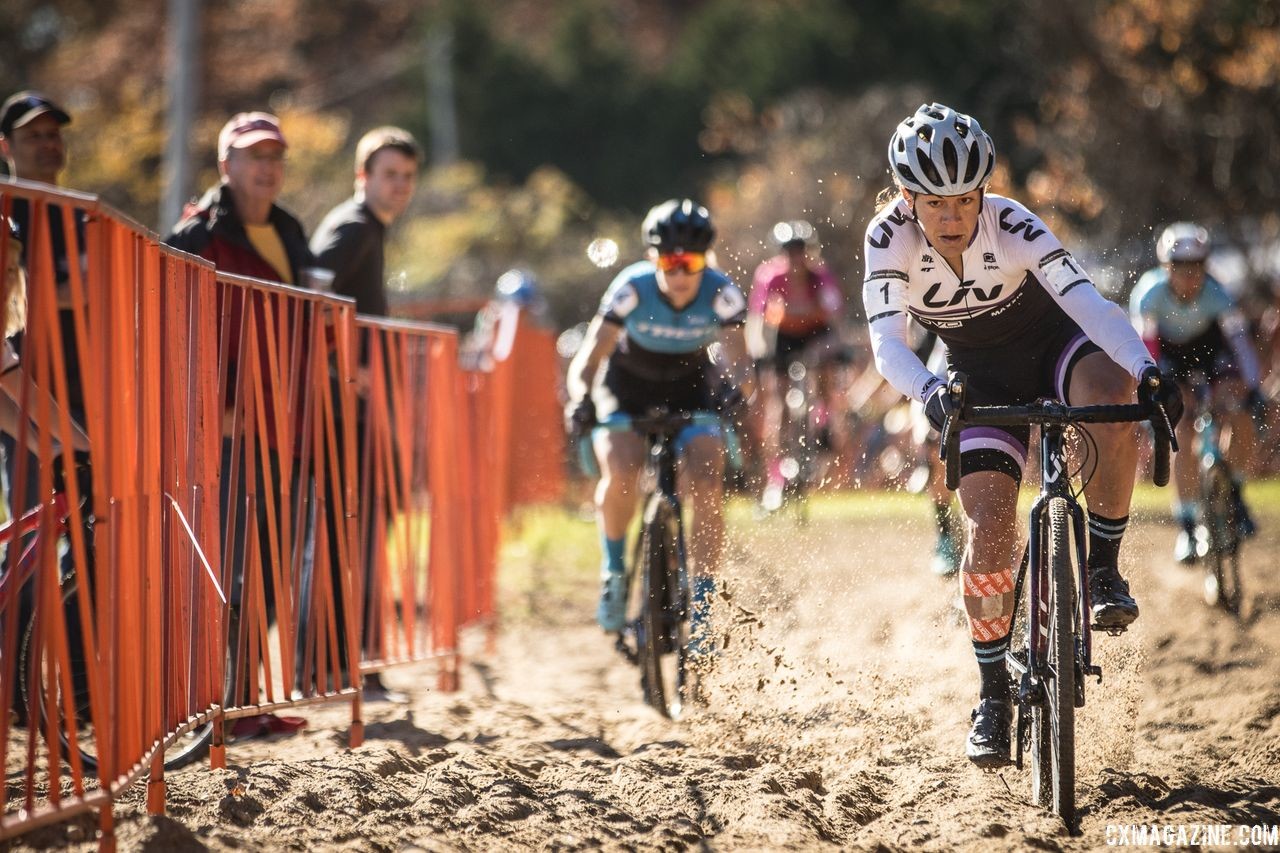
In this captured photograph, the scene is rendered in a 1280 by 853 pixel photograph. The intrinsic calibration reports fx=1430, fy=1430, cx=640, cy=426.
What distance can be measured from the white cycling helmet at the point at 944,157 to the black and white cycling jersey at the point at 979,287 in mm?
201

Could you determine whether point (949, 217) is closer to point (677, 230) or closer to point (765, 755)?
point (677, 230)

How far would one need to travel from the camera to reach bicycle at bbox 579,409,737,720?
6117 millimetres

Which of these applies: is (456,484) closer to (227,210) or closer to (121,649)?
(227,210)

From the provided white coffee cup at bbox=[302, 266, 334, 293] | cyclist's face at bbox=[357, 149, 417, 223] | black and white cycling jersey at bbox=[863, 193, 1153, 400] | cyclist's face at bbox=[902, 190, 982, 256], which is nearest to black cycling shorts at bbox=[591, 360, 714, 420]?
cyclist's face at bbox=[357, 149, 417, 223]

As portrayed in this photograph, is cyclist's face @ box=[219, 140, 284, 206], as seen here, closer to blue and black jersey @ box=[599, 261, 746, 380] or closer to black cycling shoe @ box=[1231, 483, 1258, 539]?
blue and black jersey @ box=[599, 261, 746, 380]

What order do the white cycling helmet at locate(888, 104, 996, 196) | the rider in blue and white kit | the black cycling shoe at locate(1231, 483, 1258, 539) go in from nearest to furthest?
the rider in blue and white kit → the white cycling helmet at locate(888, 104, 996, 196) → the black cycling shoe at locate(1231, 483, 1258, 539)

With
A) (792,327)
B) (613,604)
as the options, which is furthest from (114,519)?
(792,327)

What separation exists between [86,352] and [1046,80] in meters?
24.1

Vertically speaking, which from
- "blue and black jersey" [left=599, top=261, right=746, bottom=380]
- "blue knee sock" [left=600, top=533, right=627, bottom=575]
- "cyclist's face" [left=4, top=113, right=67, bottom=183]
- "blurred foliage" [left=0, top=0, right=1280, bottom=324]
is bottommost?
"blue knee sock" [left=600, top=533, right=627, bottom=575]

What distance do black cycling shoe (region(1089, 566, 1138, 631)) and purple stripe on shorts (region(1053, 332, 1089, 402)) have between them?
645mm

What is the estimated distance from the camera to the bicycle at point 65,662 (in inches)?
138

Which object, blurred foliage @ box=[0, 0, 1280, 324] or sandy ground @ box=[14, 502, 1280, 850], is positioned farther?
blurred foliage @ box=[0, 0, 1280, 324]

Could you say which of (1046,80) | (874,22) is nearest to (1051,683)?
(1046,80)

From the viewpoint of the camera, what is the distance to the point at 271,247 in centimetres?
595
